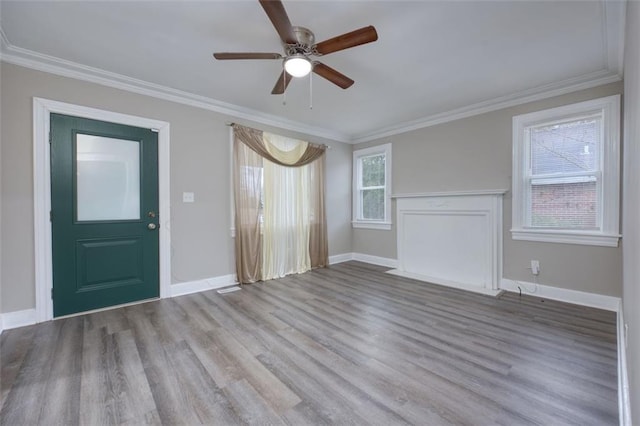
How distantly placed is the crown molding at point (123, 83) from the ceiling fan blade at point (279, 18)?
210cm

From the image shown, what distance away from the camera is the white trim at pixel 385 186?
16.1ft

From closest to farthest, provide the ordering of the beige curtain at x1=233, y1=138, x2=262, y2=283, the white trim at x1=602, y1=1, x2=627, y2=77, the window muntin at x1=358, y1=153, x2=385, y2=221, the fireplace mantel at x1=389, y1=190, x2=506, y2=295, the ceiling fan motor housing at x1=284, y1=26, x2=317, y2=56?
the white trim at x1=602, y1=1, x2=627, y2=77 → the ceiling fan motor housing at x1=284, y1=26, x2=317, y2=56 → the fireplace mantel at x1=389, y1=190, x2=506, y2=295 → the beige curtain at x1=233, y1=138, x2=262, y2=283 → the window muntin at x1=358, y1=153, x2=385, y2=221

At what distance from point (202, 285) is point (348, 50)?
327 cm

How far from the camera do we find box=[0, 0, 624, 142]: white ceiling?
77.1 inches

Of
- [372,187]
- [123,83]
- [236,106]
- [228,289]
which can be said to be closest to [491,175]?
[372,187]

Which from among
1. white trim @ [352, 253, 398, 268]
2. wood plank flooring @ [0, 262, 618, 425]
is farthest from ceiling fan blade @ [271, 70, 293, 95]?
white trim @ [352, 253, 398, 268]

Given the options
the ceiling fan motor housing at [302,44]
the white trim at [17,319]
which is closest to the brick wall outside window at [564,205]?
the ceiling fan motor housing at [302,44]

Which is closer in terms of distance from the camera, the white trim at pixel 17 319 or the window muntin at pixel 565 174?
the white trim at pixel 17 319

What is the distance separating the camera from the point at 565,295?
10.2 ft

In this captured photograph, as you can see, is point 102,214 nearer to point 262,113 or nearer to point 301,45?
point 262,113

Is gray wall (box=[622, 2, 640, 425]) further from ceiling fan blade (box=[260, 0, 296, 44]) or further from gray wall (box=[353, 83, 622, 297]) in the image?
gray wall (box=[353, 83, 622, 297])

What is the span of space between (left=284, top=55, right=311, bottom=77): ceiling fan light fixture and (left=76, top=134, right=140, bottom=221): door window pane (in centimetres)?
217

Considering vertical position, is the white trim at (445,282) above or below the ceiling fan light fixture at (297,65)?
below

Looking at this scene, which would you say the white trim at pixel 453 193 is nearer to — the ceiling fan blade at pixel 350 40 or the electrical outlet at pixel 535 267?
the electrical outlet at pixel 535 267
